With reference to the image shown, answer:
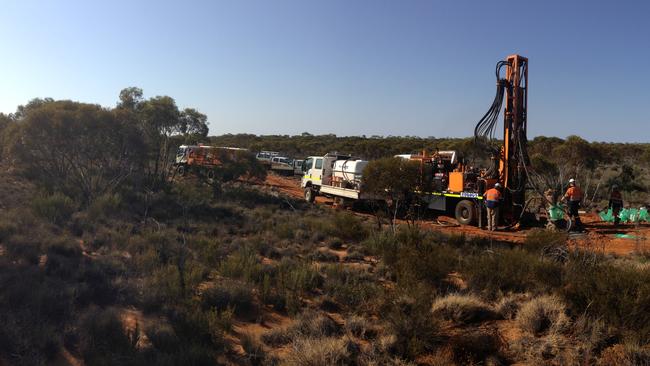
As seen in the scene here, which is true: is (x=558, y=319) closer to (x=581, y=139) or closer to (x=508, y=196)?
(x=508, y=196)

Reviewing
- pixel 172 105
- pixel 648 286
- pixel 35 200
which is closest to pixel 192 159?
pixel 172 105

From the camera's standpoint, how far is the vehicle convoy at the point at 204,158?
29.1 metres

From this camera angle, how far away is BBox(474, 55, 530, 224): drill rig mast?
1644cm

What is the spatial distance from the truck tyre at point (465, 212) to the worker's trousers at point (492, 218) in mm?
1267

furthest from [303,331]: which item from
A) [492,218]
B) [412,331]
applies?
[492,218]

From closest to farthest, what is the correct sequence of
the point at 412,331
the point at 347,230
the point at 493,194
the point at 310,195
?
the point at 412,331
the point at 347,230
the point at 493,194
the point at 310,195

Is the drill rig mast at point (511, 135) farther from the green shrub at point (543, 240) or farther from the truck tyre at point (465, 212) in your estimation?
the green shrub at point (543, 240)

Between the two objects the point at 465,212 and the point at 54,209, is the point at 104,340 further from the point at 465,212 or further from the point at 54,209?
the point at 465,212

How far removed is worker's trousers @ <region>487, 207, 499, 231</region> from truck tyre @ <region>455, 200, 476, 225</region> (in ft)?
4.16

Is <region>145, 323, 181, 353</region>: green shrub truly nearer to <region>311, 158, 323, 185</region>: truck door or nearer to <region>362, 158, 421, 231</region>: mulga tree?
<region>362, 158, 421, 231</region>: mulga tree

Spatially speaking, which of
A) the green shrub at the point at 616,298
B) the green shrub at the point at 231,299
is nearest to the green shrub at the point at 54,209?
the green shrub at the point at 231,299

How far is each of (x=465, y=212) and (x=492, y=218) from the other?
5.59 feet

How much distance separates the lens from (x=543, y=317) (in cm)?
663

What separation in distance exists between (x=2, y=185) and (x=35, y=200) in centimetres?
618
